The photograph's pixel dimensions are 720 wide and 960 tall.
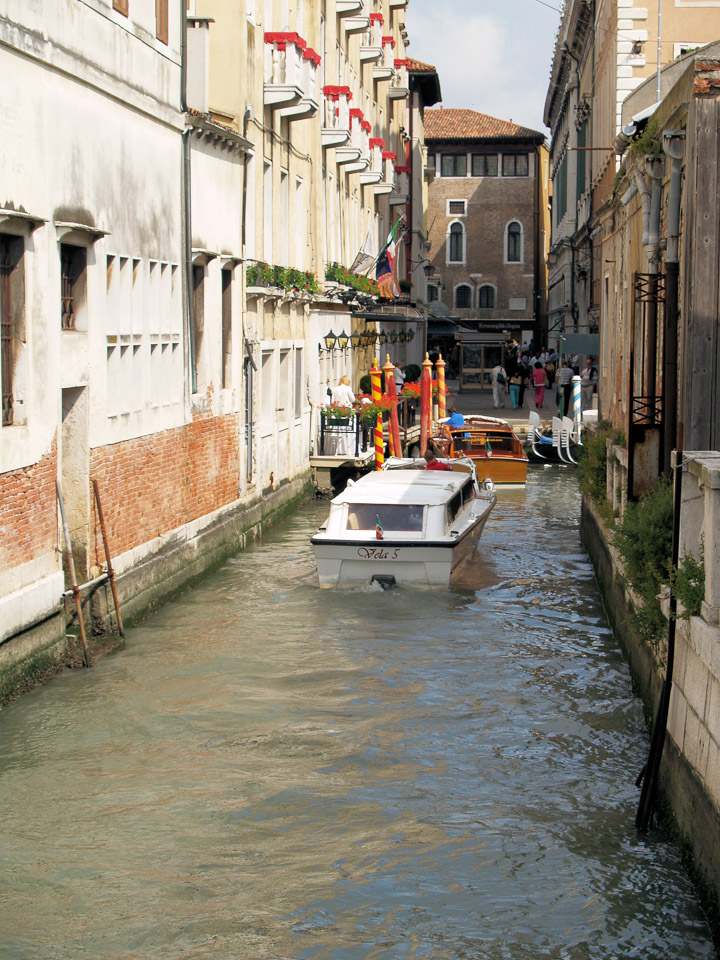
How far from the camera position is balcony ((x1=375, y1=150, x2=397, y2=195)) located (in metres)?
37.0

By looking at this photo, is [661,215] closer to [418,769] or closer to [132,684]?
[418,769]

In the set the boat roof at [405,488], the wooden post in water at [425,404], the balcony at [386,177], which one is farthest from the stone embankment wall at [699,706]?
the balcony at [386,177]

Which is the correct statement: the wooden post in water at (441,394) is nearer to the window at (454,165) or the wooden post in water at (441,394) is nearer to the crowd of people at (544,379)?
the crowd of people at (544,379)

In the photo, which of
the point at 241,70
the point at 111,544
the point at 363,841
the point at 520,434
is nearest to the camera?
the point at 363,841

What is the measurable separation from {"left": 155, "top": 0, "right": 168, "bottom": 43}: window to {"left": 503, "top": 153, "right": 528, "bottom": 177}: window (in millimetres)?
52688

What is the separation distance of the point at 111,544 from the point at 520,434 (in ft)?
67.7

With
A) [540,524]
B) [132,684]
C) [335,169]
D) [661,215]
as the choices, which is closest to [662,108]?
[661,215]

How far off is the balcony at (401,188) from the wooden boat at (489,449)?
17.6m

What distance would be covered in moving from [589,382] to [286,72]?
50.6 feet

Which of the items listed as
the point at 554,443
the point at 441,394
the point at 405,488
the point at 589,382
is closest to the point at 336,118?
the point at 554,443

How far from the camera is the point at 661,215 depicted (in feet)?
37.8

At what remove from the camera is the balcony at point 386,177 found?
1458 inches

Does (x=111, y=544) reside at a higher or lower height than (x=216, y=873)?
higher

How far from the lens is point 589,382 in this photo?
111 feet
